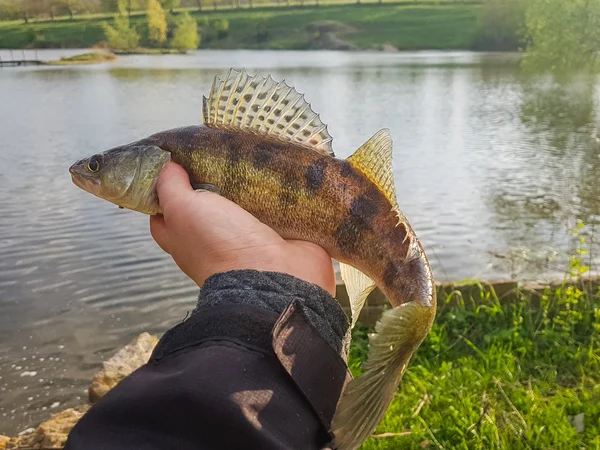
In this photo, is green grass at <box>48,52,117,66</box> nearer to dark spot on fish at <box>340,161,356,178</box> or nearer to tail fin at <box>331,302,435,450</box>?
dark spot on fish at <box>340,161,356,178</box>

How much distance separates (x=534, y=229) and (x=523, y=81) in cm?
3211

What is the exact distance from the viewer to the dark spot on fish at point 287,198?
8.67 feet

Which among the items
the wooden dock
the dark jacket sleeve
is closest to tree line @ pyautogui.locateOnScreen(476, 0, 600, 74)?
the dark jacket sleeve

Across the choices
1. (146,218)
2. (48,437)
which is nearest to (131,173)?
(48,437)

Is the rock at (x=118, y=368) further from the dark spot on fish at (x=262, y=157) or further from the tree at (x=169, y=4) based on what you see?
the tree at (x=169, y=4)

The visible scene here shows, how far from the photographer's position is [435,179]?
53.3ft

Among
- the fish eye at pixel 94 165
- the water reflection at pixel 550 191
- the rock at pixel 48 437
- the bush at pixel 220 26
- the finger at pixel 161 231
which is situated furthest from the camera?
the bush at pixel 220 26

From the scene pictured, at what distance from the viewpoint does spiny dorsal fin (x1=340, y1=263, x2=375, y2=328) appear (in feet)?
8.86

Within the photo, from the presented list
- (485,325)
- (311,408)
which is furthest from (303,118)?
(485,325)

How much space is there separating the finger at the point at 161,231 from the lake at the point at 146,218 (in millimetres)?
2947

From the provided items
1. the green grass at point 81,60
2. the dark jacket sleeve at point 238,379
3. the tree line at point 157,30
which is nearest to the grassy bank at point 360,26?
the tree line at point 157,30

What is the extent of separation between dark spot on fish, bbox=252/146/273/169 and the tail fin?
1055 millimetres

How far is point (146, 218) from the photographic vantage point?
1324 cm

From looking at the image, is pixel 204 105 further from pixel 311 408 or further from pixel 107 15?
pixel 107 15
